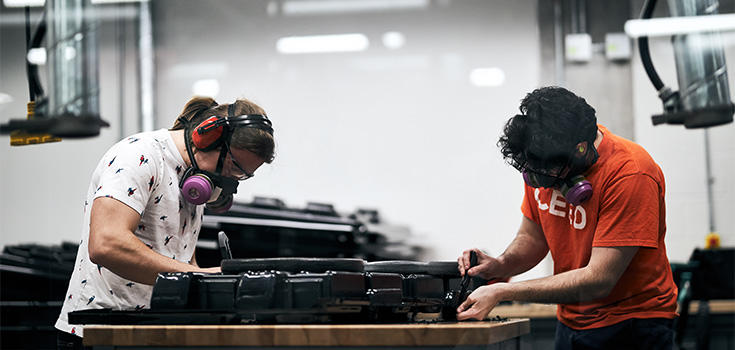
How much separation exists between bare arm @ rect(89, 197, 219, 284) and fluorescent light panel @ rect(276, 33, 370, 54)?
2.59 metres

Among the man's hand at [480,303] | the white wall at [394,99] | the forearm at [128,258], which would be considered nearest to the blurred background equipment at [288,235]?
the white wall at [394,99]

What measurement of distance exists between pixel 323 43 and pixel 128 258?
2.90 metres

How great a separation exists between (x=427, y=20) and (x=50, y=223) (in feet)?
9.16

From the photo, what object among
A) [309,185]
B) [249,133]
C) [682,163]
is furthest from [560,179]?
[309,185]

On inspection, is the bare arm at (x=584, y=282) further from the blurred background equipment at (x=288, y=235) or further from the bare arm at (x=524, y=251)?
the blurred background equipment at (x=288, y=235)

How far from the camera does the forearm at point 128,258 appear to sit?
1.56 m

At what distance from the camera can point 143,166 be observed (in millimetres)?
1690

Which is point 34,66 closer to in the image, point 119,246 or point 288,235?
point 119,246

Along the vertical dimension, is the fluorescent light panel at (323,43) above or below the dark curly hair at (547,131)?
above

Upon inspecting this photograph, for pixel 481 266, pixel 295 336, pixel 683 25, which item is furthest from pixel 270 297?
pixel 683 25

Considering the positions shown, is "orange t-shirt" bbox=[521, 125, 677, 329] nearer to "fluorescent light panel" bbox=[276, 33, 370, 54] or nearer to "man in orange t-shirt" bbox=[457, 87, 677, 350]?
"man in orange t-shirt" bbox=[457, 87, 677, 350]

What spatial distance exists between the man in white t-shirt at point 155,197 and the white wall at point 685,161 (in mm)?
1439

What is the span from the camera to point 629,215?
1716 millimetres

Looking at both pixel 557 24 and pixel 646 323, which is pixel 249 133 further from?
pixel 557 24
